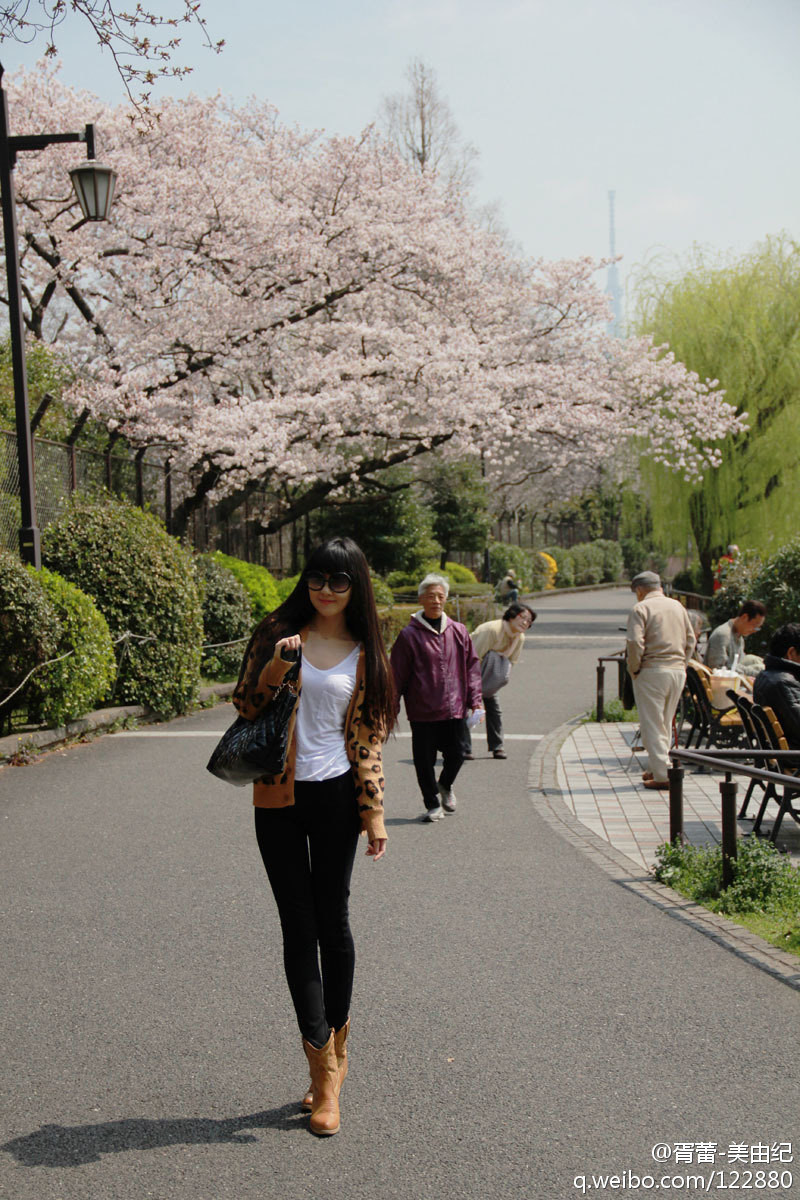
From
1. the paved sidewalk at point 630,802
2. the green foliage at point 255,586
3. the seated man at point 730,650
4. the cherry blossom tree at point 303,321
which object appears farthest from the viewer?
the cherry blossom tree at point 303,321

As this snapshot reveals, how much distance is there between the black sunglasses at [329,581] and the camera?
382 centimetres

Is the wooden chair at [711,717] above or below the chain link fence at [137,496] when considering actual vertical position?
below

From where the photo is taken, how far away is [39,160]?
1953 centimetres

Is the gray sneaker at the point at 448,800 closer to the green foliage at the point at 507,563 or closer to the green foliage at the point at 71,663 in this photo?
the green foliage at the point at 71,663

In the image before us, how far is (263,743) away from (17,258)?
10419 mm

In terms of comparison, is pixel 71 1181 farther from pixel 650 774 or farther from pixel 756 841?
pixel 650 774

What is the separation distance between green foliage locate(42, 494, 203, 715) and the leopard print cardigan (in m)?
9.72

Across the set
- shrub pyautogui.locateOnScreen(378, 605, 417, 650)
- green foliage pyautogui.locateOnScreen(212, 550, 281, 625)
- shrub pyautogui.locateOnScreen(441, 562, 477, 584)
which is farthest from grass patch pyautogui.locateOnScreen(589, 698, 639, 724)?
shrub pyautogui.locateOnScreen(441, 562, 477, 584)

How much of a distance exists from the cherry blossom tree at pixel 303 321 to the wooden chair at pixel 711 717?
37.7 ft

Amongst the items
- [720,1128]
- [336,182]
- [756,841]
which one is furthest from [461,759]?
[336,182]

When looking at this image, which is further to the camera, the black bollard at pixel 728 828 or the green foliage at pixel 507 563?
the green foliage at pixel 507 563

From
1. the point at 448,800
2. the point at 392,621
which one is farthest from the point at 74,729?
the point at 392,621

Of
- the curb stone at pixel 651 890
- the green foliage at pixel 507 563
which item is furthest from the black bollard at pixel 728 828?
the green foliage at pixel 507 563

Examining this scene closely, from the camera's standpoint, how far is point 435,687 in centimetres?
858
